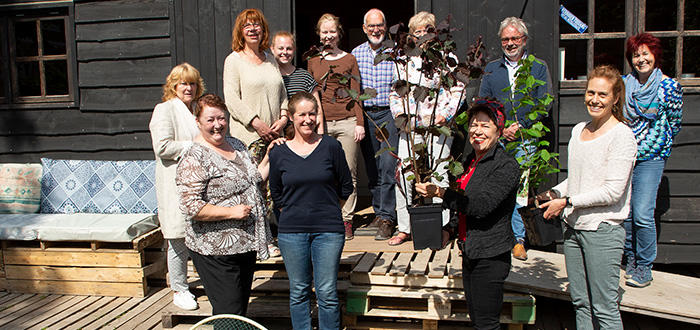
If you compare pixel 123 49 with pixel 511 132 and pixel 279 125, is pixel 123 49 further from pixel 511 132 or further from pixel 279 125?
pixel 511 132

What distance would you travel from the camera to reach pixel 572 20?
4.37m

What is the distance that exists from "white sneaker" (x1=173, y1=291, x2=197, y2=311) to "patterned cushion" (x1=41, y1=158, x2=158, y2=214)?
4.34 feet

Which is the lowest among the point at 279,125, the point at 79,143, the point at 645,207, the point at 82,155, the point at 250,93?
the point at 645,207

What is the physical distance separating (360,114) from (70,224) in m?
2.45

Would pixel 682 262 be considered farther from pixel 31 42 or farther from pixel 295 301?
pixel 31 42

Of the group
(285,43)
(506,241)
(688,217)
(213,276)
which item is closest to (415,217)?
(506,241)

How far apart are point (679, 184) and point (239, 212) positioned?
11.8ft

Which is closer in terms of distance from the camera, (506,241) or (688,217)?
(506,241)

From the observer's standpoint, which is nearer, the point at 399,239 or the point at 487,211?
the point at 487,211

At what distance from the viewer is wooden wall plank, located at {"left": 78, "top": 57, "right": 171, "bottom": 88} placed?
4902 millimetres

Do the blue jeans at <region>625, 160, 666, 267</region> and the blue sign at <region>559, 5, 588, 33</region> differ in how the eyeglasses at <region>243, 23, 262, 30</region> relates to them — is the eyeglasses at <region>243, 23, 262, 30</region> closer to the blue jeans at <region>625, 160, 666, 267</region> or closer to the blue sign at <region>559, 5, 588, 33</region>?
the blue sign at <region>559, 5, 588, 33</region>

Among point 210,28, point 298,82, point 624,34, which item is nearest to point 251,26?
point 298,82

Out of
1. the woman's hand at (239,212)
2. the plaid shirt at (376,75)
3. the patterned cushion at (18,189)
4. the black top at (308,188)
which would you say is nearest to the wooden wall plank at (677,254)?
the plaid shirt at (376,75)

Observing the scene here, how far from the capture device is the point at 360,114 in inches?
158
